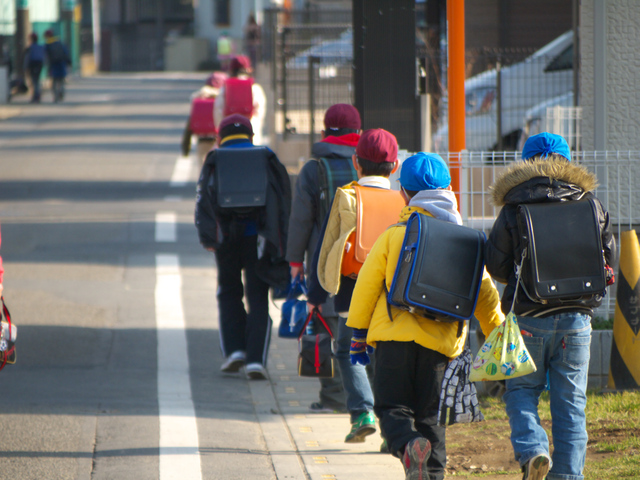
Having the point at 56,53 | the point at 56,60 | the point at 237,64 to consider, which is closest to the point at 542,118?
the point at 237,64

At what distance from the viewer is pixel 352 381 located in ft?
17.6

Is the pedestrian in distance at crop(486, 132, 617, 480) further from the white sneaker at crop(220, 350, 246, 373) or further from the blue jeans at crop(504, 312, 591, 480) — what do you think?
the white sneaker at crop(220, 350, 246, 373)

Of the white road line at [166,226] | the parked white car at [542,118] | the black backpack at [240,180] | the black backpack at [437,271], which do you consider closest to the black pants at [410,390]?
the black backpack at [437,271]

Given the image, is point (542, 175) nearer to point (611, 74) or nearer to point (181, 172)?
point (611, 74)

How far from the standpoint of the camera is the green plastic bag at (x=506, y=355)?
4.07m

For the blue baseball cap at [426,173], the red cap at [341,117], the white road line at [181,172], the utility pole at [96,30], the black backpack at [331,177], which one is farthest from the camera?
the utility pole at [96,30]

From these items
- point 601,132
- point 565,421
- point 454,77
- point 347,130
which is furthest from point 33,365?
point 601,132

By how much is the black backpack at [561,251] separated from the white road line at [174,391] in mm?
2031

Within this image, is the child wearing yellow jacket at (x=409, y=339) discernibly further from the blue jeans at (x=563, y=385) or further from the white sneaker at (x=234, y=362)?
the white sneaker at (x=234, y=362)

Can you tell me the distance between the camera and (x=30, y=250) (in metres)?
11.1

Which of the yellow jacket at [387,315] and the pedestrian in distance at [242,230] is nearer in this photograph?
the yellow jacket at [387,315]

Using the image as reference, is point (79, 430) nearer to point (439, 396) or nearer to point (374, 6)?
point (439, 396)

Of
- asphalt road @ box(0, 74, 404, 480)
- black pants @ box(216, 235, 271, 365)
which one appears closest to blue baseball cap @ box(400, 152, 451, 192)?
asphalt road @ box(0, 74, 404, 480)

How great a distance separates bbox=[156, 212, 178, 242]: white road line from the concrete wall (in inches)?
238
